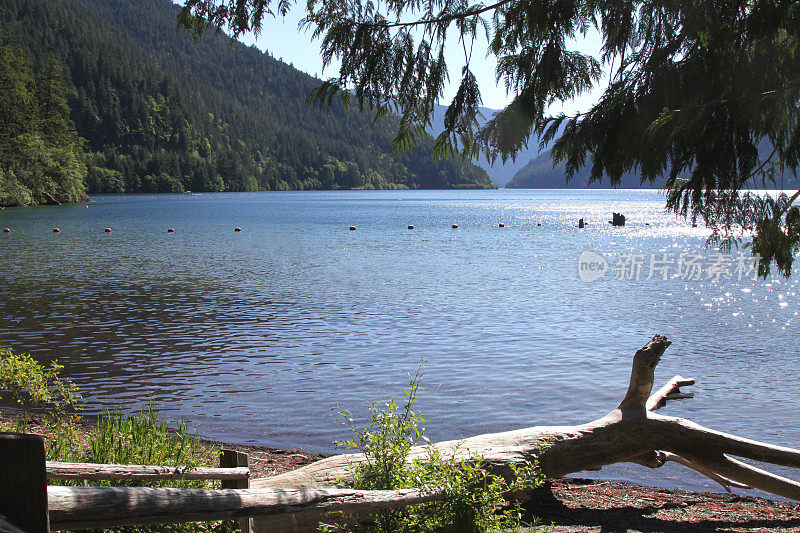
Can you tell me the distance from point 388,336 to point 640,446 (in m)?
8.18

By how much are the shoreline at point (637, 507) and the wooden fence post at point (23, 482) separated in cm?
438

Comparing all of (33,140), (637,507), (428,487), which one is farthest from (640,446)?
(33,140)

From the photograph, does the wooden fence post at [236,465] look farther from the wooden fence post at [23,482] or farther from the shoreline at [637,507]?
the shoreline at [637,507]

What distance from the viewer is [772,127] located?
153 inches

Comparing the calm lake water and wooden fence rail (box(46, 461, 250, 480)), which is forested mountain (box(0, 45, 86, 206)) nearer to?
the calm lake water

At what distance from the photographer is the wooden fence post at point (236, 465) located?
13.1 ft

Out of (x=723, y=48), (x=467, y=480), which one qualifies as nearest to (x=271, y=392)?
(x=467, y=480)

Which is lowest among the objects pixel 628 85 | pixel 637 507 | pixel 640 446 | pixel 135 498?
pixel 637 507

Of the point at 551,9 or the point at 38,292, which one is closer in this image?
the point at 551,9

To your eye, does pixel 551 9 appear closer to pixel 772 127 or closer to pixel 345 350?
pixel 772 127

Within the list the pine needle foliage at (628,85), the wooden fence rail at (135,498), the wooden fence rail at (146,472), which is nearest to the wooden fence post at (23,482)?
the wooden fence rail at (135,498)

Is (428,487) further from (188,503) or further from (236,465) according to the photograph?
(188,503)

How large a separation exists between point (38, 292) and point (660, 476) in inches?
722

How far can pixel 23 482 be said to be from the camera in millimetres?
1688
